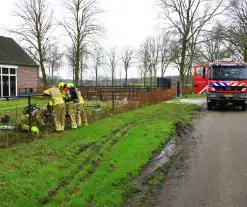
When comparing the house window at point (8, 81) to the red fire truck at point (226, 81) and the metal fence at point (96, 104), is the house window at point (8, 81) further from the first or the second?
the red fire truck at point (226, 81)

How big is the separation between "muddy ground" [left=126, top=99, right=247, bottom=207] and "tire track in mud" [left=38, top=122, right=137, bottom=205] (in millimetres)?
1361

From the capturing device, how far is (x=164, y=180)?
17.2 feet

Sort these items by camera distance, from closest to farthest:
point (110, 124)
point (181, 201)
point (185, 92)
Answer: point (181, 201) < point (110, 124) < point (185, 92)

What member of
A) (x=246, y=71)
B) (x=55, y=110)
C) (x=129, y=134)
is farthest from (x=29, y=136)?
(x=246, y=71)

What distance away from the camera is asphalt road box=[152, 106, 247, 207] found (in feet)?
14.3

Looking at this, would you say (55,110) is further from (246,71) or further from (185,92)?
(185,92)

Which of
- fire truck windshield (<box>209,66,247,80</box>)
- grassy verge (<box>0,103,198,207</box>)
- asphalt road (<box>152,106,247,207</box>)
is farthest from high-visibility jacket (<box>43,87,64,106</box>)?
fire truck windshield (<box>209,66,247,80</box>)

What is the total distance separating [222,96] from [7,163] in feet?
45.2

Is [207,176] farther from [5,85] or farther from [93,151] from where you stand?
[5,85]

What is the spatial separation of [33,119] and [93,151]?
2.91 m

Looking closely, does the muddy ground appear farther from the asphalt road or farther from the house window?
the house window

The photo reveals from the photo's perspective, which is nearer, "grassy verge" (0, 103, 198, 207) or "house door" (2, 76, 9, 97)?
"grassy verge" (0, 103, 198, 207)

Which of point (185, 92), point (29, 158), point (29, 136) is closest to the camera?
point (29, 158)

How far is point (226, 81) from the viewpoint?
1656 cm
